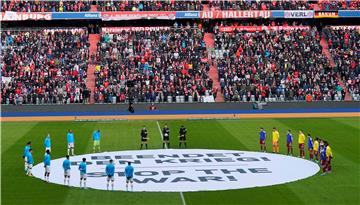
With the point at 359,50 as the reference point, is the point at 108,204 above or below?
below

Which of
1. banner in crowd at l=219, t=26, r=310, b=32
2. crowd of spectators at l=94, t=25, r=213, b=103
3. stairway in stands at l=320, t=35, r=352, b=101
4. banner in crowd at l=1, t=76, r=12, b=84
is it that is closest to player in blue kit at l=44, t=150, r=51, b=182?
crowd of spectators at l=94, t=25, r=213, b=103

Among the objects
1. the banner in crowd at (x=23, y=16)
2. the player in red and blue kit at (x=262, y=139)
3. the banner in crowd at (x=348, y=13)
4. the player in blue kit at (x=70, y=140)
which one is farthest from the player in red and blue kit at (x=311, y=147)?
the banner in crowd at (x=23, y=16)

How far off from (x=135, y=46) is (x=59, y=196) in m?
38.7

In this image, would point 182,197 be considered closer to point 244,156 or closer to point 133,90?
point 244,156

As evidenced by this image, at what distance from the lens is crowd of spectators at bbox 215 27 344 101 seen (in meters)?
52.9

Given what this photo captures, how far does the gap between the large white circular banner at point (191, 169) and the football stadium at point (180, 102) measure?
0.08 m

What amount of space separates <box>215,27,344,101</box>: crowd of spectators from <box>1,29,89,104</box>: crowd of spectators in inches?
480

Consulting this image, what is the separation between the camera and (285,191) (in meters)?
23.4

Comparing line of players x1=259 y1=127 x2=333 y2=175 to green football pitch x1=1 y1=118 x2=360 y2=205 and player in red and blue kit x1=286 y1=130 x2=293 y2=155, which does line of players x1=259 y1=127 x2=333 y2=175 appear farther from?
green football pitch x1=1 y1=118 x2=360 y2=205

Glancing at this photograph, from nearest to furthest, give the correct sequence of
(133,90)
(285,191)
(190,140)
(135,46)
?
(285,191) → (190,140) → (133,90) → (135,46)

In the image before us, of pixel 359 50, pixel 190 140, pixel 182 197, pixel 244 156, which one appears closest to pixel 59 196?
pixel 182 197

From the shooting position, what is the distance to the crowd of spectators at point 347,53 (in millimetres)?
55625

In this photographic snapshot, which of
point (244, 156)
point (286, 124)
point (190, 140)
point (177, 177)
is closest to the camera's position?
point (177, 177)

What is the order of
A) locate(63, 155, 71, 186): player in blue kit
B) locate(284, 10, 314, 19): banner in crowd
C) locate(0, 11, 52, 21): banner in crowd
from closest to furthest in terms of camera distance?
locate(63, 155, 71, 186): player in blue kit, locate(0, 11, 52, 21): banner in crowd, locate(284, 10, 314, 19): banner in crowd
